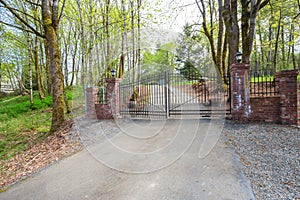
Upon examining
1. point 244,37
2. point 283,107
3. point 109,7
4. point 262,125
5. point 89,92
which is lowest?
point 262,125

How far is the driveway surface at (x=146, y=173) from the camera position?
6.42 ft

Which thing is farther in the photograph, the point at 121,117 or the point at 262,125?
the point at 121,117

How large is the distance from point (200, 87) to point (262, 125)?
3809 mm

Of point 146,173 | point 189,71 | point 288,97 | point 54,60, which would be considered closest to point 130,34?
point 189,71

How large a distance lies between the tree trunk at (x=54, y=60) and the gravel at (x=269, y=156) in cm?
469

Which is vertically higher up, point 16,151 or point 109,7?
point 109,7

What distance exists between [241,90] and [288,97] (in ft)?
3.49

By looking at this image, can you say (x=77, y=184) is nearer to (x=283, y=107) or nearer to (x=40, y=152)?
(x=40, y=152)

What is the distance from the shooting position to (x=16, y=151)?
180 inches

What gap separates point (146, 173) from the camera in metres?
2.39

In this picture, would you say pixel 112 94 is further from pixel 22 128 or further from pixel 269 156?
pixel 269 156

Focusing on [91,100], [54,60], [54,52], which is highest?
[54,52]

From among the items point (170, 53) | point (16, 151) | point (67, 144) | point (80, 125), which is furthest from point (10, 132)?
point (170, 53)

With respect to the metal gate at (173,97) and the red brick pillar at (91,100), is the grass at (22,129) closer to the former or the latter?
the red brick pillar at (91,100)
